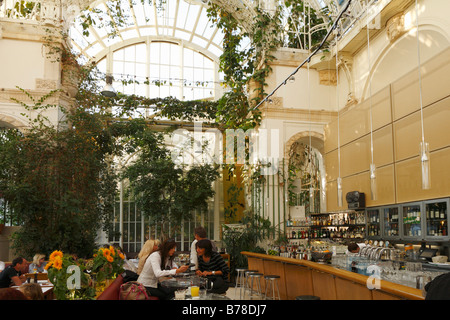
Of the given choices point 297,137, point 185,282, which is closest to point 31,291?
point 185,282

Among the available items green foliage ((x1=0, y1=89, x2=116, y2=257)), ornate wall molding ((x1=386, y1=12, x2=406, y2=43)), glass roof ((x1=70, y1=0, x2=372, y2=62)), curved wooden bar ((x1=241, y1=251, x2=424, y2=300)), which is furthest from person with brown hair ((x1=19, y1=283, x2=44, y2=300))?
glass roof ((x1=70, y1=0, x2=372, y2=62))

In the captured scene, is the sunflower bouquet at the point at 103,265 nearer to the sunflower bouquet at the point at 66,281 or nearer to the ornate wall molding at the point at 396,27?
the sunflower bouquet at the point at 66,281

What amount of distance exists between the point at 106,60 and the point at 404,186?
14.5 meters

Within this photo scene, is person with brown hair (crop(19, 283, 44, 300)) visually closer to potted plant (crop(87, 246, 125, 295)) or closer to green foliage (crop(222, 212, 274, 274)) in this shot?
potted plant (crop(87, 246, 125, 295))

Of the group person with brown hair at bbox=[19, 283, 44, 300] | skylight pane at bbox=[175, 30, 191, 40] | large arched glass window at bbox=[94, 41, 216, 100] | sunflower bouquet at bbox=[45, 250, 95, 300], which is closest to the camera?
person with brown hair at bbox=[19, 283, 44, 300]

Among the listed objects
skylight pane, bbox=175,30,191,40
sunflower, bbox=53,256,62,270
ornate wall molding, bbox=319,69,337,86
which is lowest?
sunflower, bbox=53,256,62,270

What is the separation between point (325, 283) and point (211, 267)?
5.61 ft

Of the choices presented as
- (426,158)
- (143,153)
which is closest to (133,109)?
(143,153)

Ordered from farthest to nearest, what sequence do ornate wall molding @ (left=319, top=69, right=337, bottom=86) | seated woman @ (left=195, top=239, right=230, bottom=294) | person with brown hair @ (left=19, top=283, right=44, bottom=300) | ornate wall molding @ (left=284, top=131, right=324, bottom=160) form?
ornate wall molding @ (left=319, top=69, right=337, bottom=86)
ornate wall molding @ (left=284, top=131, right=324, bottom=160)
seated woman @ (left=195, top=239, right=230, bottom=294)
person with brown hair @ (left=19, top=283, right=44, bottom=300)

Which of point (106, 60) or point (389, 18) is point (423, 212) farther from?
point (106, 60)

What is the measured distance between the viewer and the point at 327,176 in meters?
12.4

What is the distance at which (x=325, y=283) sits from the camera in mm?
6656

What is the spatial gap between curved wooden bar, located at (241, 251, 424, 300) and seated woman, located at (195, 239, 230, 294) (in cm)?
137

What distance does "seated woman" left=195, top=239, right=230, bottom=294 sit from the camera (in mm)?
6262
